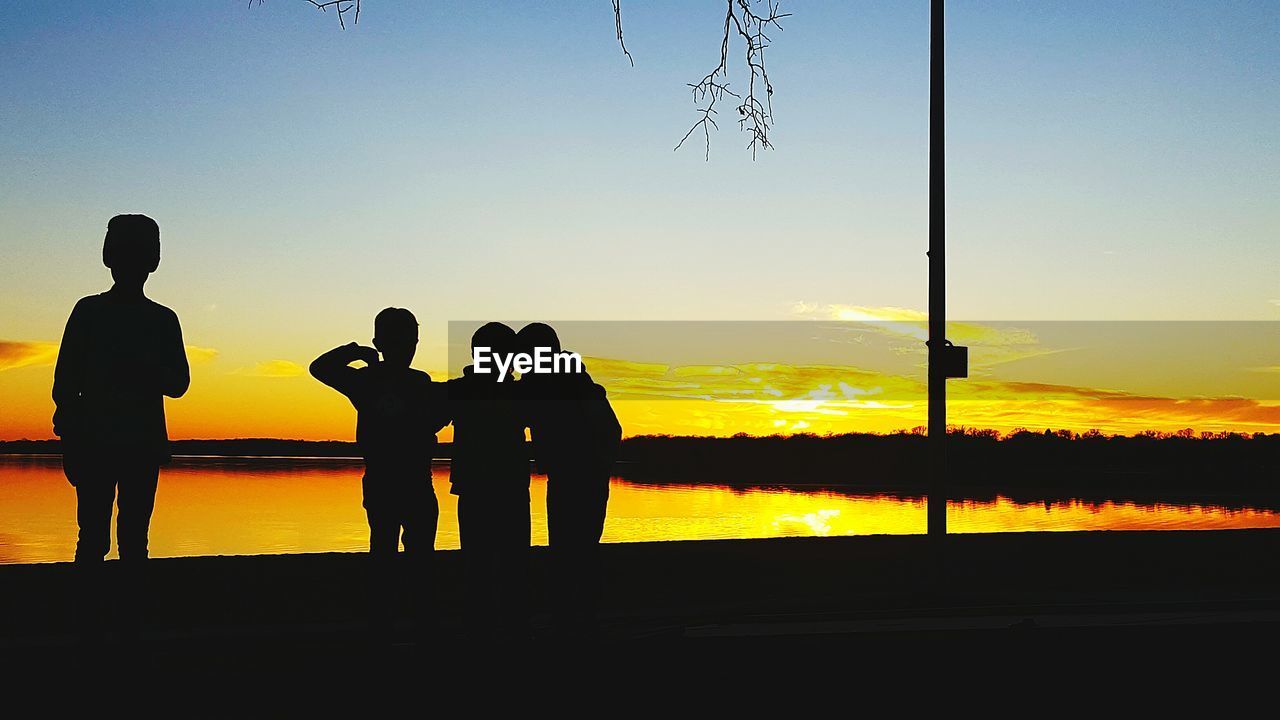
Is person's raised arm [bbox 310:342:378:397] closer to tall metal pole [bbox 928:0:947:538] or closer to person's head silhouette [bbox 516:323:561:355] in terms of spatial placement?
person's head silhouette [bbox 516:323:561:355]

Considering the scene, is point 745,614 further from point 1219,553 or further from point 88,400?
point 1219,553

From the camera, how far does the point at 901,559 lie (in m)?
12.3

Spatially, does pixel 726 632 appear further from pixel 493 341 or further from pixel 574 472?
pixel 493 341

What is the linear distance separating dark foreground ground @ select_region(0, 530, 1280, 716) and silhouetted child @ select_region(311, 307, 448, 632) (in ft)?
1.51

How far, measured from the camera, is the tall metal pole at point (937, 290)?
9969 mm

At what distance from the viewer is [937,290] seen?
10.1m

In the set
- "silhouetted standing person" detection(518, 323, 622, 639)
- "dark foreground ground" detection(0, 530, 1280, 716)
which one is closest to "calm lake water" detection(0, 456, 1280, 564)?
"dark foreground ground" detection(0, 530, 1280, 716)

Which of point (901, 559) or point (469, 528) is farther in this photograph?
point (901, 559)

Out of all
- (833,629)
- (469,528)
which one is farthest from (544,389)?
(833,629)

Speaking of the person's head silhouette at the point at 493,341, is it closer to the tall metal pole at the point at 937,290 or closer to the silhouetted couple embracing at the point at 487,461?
the silhouetted couple embracing at the point at 487,461

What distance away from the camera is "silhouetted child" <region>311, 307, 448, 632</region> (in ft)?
20.4

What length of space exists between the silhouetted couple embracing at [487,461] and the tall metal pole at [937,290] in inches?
159

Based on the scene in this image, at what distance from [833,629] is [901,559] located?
15.0 ft

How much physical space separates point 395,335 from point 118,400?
138 centimetres
